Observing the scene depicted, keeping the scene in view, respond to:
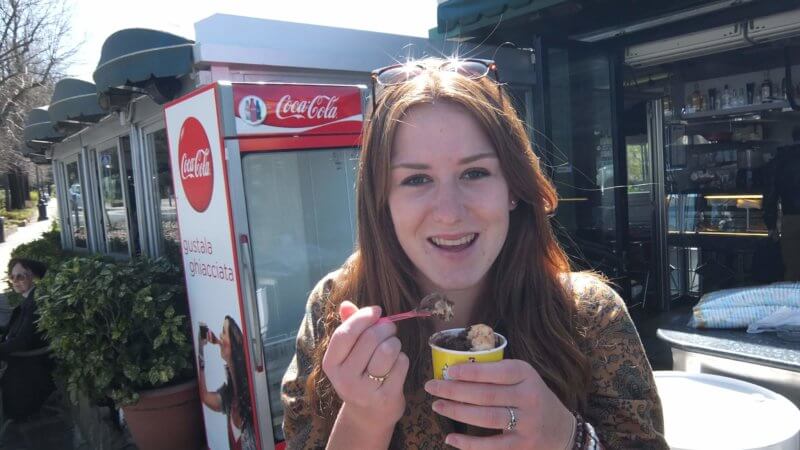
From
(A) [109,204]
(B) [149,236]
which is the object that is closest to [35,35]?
(A) [109,204]

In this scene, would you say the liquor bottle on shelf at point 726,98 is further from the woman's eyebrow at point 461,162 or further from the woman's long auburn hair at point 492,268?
the woman's eyebrow at point 461,162

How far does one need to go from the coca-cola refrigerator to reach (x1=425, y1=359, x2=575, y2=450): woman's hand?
8.43 feet

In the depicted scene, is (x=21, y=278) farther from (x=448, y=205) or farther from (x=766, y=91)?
(x=766, y=91)

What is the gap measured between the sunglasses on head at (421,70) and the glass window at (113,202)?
21.9 ft

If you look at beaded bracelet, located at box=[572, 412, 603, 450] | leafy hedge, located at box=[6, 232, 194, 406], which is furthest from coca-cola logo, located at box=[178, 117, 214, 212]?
beaded bracelet, located at box=[572, 412, 603, 450]

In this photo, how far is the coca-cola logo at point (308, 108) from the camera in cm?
361

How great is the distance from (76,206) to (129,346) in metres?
7.87

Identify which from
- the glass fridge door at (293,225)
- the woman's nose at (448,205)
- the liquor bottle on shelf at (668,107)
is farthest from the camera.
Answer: the liquor bottle on shelf at (668,107)

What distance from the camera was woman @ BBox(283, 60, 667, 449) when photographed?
1081mm

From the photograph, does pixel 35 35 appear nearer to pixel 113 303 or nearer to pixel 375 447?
pixel 113 303

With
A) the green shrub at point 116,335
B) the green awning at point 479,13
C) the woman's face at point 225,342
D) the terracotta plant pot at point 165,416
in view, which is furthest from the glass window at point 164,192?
the green awning at point 479,13

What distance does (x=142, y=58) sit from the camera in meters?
4.38

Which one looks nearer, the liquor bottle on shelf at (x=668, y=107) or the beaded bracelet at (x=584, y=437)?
the beaded bracelet at (x=584, y=437)

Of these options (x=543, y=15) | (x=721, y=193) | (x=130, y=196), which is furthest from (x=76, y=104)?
(x=721, y=193)
